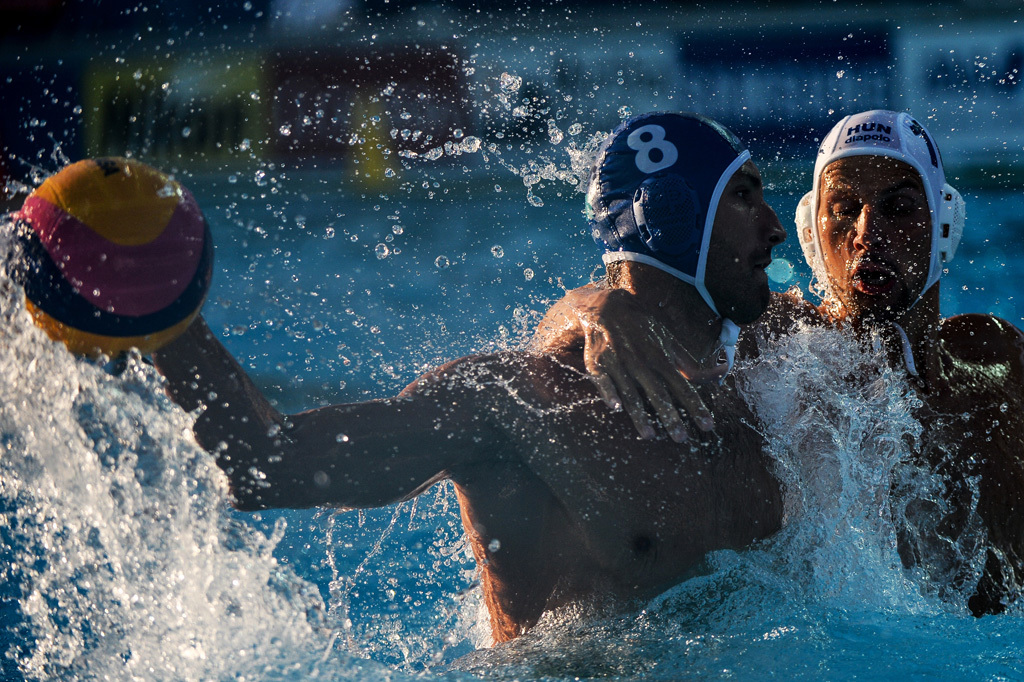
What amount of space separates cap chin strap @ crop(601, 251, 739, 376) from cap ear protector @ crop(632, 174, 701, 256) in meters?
0.04

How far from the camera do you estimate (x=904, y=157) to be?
262 centimetres

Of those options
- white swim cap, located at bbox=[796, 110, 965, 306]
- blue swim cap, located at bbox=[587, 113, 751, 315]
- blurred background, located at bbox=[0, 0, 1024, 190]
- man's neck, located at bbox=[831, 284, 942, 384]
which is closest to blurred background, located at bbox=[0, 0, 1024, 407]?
blurred background, located at bbox=[0, 0, 1024, 190]

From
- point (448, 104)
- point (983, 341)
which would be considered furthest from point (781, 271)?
point (983, 341)

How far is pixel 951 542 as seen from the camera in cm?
241

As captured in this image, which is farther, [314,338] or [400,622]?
[314,338]

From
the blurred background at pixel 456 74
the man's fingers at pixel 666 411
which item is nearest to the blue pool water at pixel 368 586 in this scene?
the man's fingers at pixel 666 411

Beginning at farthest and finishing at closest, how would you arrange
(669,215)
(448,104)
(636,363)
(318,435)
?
1. (448,104)
2. (669,215)
3. (636,363)
4. (318,435)

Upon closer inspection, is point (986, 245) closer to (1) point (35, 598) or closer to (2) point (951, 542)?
(2) point (951, 542)

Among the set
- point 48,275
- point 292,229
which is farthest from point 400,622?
point 292,229

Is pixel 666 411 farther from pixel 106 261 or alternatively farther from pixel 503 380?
pixel 106 261

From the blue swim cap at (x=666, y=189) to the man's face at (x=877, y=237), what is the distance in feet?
1.64

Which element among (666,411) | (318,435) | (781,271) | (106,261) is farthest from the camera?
(781,271)

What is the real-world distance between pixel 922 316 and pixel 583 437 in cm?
122

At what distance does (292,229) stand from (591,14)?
3226 mm
